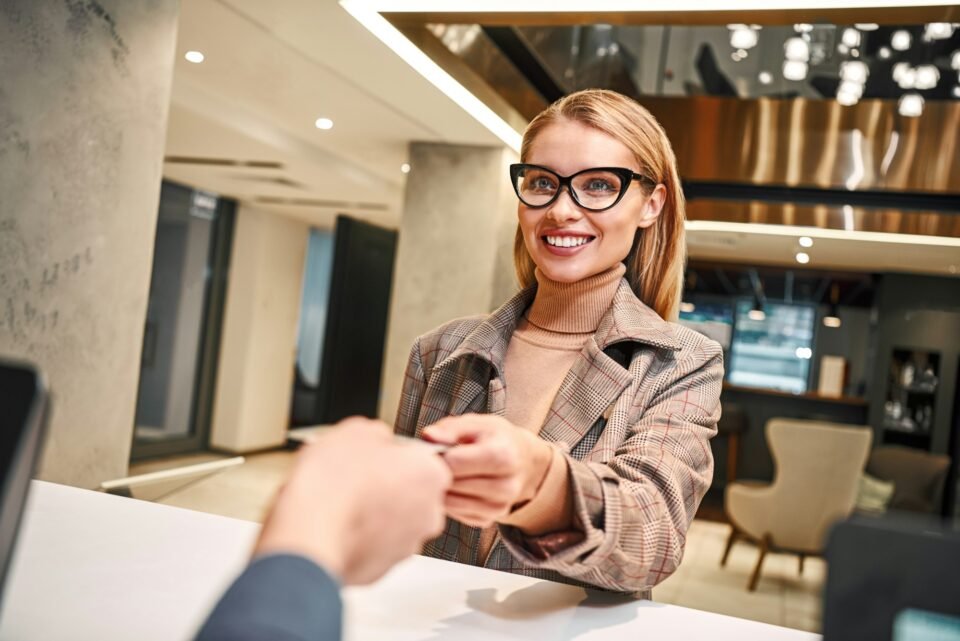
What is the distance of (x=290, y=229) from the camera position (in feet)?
30.6

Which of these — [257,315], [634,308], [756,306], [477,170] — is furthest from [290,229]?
[634,308]

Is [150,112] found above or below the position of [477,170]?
below

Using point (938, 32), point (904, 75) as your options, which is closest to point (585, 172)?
point (904, 75)

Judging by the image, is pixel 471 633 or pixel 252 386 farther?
pixel 252 386

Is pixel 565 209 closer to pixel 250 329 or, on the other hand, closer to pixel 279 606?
pixel 279 606

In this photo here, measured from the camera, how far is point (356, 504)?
361 mm

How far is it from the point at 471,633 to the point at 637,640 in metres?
0.14

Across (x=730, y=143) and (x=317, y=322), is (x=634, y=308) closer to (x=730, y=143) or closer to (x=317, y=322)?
(x=730, y=143)

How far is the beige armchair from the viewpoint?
558 centimetres

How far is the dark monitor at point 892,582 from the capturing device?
31 cm

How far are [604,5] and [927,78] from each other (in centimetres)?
310

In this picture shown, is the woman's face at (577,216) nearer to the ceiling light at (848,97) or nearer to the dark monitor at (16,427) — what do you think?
the dark monitor at (16,427)

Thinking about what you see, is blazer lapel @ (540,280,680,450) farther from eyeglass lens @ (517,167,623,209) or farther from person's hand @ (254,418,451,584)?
person's hand @ (254,418,451,584)

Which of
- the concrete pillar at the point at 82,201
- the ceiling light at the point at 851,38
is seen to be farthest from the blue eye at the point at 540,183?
the ceiling light at the point at 851,38
